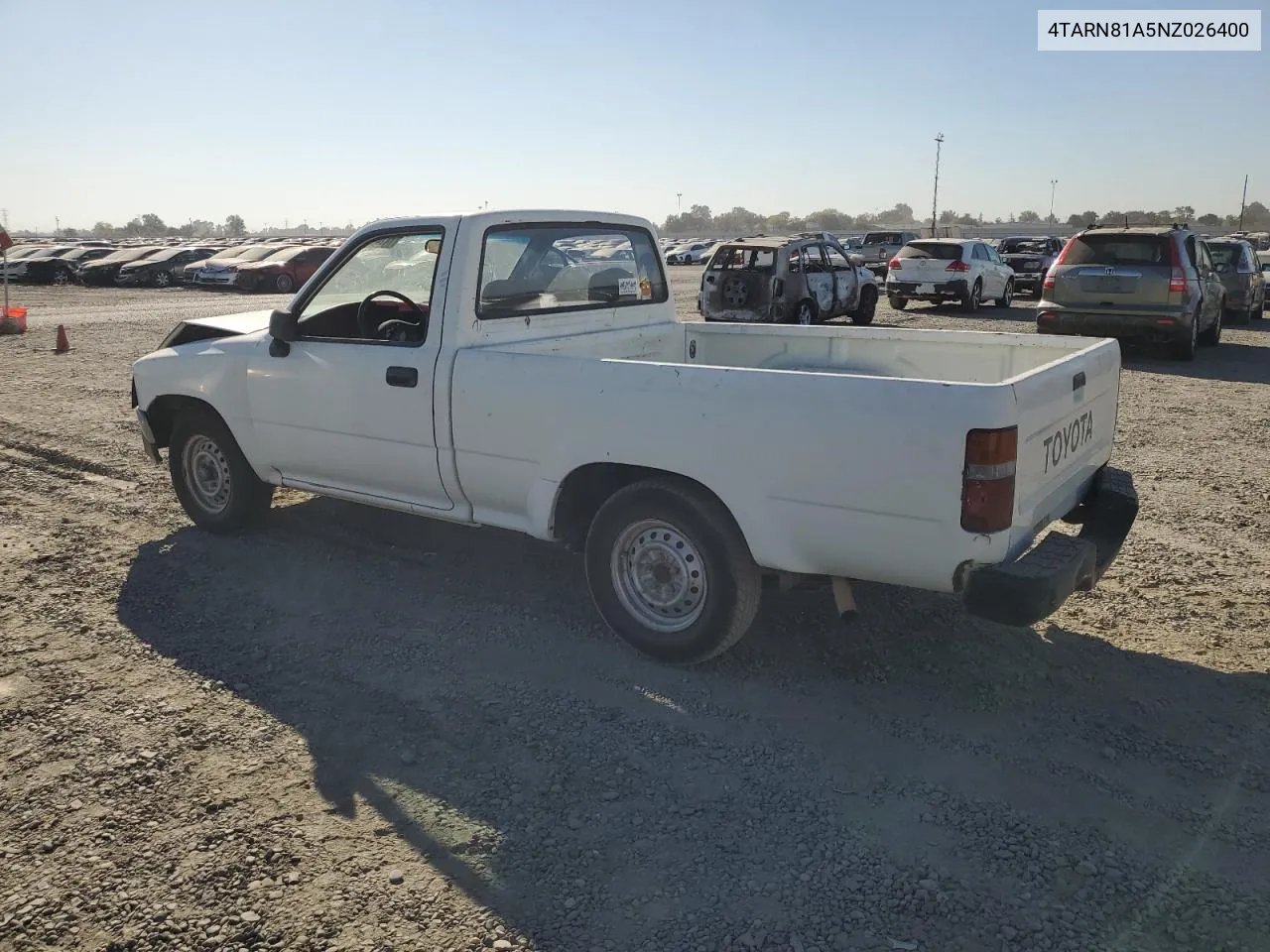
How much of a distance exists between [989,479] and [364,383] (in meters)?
3.00

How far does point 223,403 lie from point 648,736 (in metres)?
3.35

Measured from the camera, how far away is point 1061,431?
3949 mm

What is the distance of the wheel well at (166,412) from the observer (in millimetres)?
5965

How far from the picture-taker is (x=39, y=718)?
3869 millimetres

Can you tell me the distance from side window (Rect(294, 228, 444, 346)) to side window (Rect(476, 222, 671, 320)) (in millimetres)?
301

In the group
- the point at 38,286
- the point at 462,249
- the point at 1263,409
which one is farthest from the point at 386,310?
the point at 38,286

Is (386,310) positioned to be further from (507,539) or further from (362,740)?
(362,740)

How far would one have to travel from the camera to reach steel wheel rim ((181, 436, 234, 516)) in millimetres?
5961

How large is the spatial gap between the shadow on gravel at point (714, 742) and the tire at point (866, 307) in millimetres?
14038

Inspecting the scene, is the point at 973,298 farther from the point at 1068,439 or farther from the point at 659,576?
the point at 659,576

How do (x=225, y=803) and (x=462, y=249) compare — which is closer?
(x=225, y=803)

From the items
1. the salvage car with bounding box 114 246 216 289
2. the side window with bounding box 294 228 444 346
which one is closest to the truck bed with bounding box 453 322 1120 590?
the side window with bounding box 294 228 444 346

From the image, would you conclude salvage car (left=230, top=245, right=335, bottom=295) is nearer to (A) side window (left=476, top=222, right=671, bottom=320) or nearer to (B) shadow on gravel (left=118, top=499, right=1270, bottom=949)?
(A) side window (left=476, top=222, right=671, bottom=320)

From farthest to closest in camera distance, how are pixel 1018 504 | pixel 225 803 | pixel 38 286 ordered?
1. pixel 38 286
2. pixel 1018 504
3. pixel 225 803
